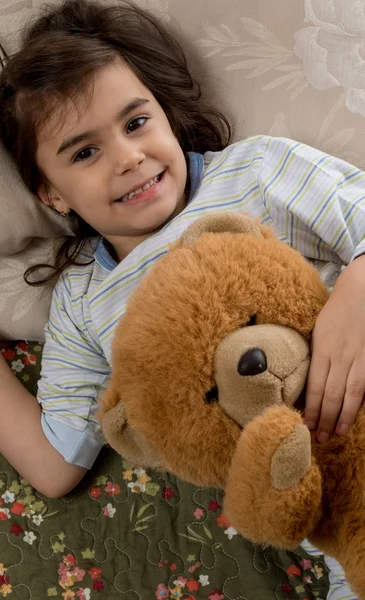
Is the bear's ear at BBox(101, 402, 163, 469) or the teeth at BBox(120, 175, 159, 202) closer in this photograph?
the bear's ear at BBox(101, 402, 163, 469)

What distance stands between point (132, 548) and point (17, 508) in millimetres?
232

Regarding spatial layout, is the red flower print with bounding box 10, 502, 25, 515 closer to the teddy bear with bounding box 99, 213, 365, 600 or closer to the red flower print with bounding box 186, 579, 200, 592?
the red flower print with bounding box 186, 579, 200, 592

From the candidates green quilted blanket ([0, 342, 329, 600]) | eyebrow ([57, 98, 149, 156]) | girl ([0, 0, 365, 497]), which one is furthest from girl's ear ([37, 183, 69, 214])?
green quilted blanket ([0, 342, 329, 600])

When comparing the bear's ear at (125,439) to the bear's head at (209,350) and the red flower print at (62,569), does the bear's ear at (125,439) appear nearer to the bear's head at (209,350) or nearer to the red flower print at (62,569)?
the bear's head at (209,350)

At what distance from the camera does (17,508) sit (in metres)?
1.13

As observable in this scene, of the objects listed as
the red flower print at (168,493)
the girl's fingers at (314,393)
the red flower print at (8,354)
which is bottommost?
the red flower print at (168,493)

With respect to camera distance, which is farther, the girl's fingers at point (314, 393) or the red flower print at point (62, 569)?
the red flower print at point (62, 569)

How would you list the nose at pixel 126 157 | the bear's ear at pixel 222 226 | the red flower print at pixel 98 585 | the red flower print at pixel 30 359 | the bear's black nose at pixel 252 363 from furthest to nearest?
the red flower print at pixel 30 359
the red flower print at pixel 98 585
the nose at pixel 126 157
the bear's ear at pixel 222 226
the bear's black nose at pixel 252 363

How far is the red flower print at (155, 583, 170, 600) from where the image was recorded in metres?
1.01

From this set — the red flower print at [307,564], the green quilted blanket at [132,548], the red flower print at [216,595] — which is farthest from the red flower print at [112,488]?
the red flower print at [307,564]

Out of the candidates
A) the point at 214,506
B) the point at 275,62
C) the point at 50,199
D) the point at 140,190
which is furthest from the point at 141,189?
the point at 214,506

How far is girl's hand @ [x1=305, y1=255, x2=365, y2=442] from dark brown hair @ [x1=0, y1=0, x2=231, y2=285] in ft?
1.56

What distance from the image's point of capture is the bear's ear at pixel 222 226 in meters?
0.65

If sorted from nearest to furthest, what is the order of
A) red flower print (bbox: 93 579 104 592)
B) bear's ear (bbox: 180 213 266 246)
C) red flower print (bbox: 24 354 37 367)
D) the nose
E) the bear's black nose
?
the bear's black nose → bear's ear (bbox: 180 213 266 246) → the nose → red flower print (bbox: 93 579 104 592) → red flower print (bbox: 24 354 37 367)
